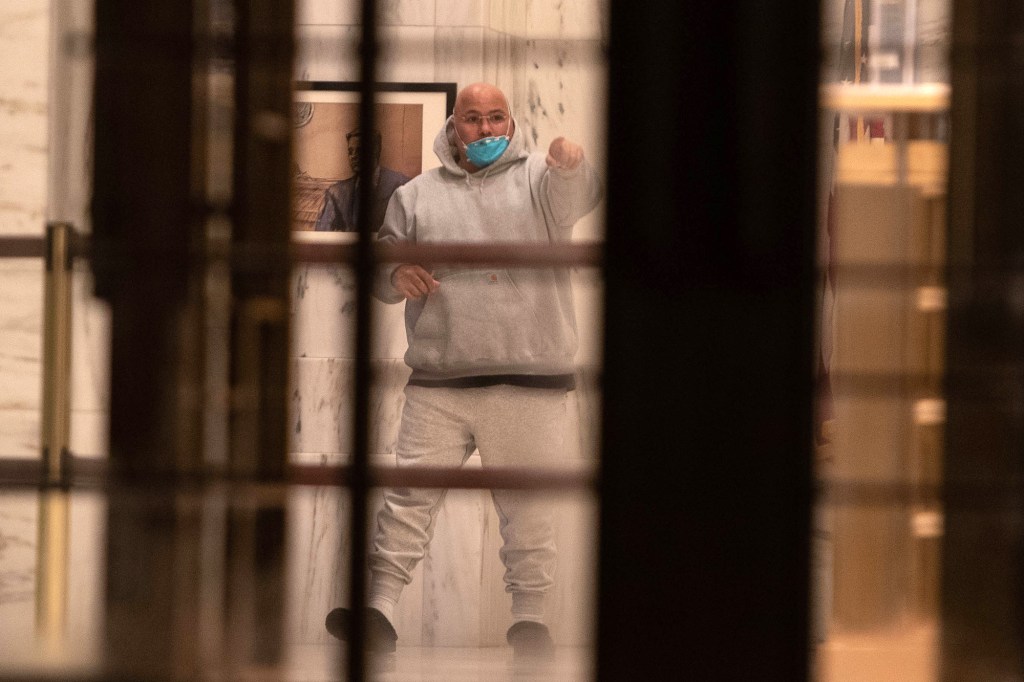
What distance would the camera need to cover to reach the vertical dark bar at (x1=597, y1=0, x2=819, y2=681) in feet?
4.08

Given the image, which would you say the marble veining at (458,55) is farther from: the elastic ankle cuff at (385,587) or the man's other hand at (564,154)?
the elastic ankle cuff at (385,587)

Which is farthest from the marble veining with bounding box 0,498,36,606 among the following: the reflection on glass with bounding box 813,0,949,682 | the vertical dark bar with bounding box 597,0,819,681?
the reflection on glass with bounding box 813,0,949,682

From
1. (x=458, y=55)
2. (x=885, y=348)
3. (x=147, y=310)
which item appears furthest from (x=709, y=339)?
(x=147, y=310)

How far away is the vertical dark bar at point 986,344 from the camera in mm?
1298

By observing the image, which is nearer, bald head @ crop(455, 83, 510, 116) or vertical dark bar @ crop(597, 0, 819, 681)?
vertical dark bar @ crop(597, 0, 819, 681)

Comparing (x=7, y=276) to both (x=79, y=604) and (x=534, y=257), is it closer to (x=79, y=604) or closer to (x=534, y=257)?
(x=79, y=604)

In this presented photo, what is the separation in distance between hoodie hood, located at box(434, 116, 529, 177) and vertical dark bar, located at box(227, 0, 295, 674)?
186 mm

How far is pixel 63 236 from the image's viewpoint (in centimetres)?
135

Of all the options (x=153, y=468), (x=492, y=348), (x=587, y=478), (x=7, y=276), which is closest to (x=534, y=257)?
(x=492, y=348)

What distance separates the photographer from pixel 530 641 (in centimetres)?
136

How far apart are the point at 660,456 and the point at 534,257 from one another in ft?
0.93

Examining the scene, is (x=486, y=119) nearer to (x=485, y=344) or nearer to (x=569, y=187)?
(x=569, y=187)

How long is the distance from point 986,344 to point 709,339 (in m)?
0.34

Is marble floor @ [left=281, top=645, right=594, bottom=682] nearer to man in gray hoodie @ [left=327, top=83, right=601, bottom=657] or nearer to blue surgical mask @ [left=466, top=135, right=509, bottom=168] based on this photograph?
man in gray hoodie @ [left=327, top=83, right=601, bottom=657]
